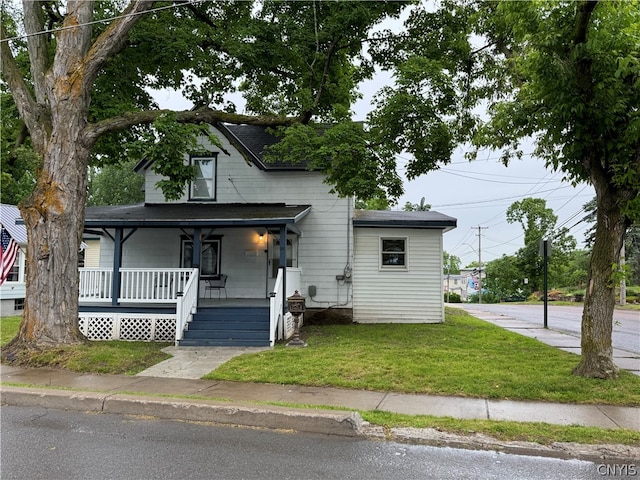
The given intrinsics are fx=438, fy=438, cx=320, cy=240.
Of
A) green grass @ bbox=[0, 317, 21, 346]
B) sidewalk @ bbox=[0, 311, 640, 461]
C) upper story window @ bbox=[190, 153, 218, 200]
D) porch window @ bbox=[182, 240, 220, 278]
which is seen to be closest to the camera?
sidewalk @ bbox=[0, 311, 640, 461]

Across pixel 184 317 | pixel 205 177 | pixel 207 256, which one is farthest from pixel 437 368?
→ pixel 205 177

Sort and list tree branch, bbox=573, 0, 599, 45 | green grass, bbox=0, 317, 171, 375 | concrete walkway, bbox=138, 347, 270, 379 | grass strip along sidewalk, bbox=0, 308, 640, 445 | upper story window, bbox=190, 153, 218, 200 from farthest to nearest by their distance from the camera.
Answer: upper story window, bbox=190, 153, 218, 200
green grass, bbox=0, 317, 171, 375
concrete walkway, bbox=138, 347, 270, 379
tree branch, bbox=573, 0, 599, 45
grass strip along sidewalk, bbox=0, 308, 640, 445

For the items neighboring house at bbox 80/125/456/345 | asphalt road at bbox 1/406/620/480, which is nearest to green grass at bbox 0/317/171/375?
asphalt road at bbox 1/406/620/480

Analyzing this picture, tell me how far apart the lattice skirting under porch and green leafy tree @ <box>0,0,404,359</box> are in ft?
7.45

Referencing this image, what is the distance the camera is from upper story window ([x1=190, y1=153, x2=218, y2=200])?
14.7m

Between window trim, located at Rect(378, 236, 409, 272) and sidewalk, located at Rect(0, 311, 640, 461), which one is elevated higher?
window trim, located at Rect(378, 236, 409, 272)

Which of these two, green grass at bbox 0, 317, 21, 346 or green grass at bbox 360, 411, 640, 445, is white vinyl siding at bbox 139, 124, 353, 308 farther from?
green grass at bbox 360, 411, 640, 445

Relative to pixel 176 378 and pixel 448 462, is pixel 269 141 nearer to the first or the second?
pixel 176 378

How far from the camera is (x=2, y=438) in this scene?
4672 millimetres

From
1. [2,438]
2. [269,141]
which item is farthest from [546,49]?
[269,141]

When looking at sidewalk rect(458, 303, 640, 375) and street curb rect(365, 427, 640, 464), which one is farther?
sidewalk rect(458, 303, 640, 375)

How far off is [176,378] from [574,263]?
62.5 meters

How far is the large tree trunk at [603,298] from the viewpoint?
22.3 feet

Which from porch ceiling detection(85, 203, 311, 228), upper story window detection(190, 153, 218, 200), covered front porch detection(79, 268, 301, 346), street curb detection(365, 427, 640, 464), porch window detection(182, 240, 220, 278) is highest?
upper story window detection(190, 153, 218, 200)
